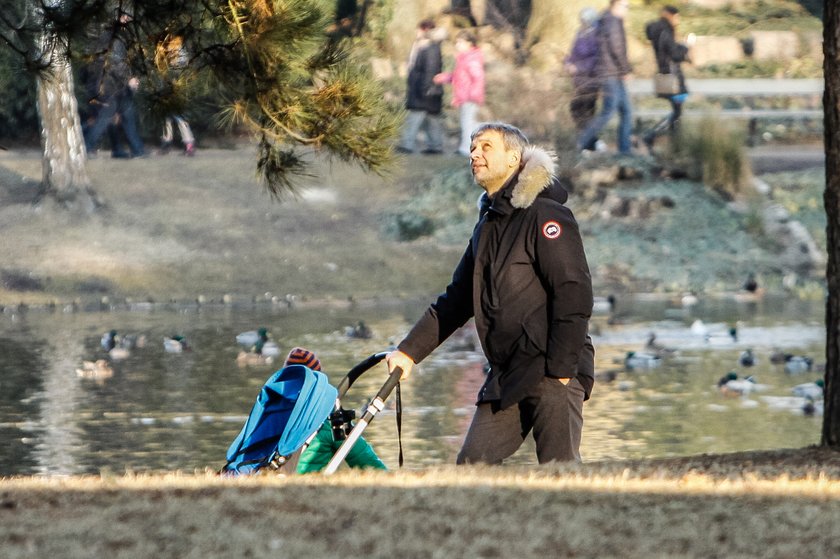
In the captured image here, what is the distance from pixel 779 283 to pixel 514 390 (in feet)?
60.2

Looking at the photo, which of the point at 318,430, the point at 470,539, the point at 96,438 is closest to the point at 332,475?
the point at 318,430

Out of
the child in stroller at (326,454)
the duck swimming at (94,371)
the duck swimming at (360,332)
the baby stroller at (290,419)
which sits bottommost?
the duck swimming at (360,332)

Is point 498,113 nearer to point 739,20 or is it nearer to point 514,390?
point 739,20

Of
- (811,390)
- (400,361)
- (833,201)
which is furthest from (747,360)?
(400,361)

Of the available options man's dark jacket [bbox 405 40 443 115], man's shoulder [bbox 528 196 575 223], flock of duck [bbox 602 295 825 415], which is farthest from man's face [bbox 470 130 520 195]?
man's dark jacket [bbox 405 40 443 115]

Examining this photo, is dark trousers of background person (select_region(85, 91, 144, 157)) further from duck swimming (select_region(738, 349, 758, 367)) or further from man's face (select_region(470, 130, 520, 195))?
man's face (select_region(470, 130, 520, 195))

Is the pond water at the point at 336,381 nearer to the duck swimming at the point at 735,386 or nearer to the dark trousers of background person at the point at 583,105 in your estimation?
the duck swimming at the point at 735,386

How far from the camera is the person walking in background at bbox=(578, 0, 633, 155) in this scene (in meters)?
27.7

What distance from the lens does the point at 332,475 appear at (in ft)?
21.3

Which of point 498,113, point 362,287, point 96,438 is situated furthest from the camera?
point 498,113

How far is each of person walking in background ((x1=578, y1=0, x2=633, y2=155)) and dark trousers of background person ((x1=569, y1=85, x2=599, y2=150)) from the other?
184 mm

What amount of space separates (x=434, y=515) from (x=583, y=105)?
23.6 meters

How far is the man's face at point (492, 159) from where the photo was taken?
23.4ft

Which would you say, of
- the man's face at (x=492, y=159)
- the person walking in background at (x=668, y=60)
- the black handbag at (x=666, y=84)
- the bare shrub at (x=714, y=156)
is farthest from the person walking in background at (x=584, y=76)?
the man's face at (x=492, y=159)
